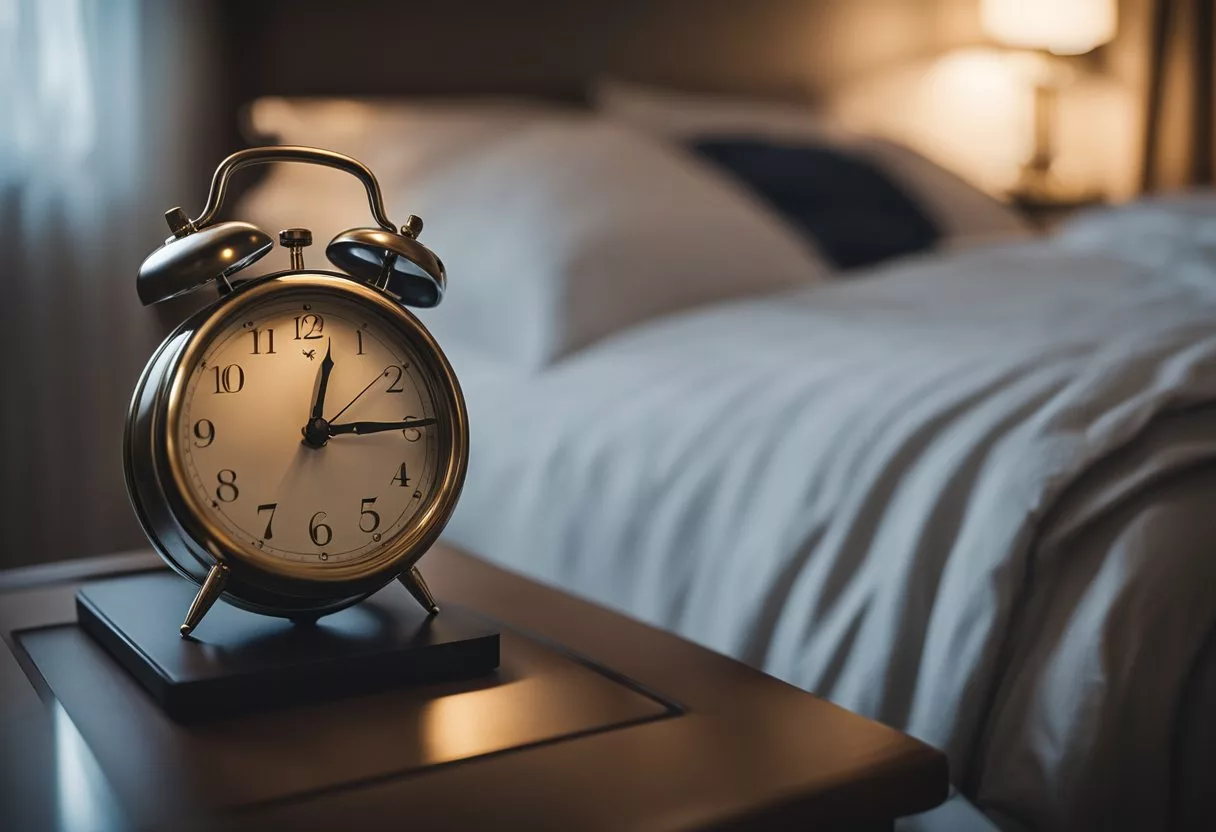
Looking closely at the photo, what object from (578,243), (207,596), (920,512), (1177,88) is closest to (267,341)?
(207,596)

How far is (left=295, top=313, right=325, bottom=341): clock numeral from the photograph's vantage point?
657mm

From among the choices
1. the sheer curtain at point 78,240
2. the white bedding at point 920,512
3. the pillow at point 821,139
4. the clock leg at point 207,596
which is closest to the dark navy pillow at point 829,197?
the pillow at point 821,139

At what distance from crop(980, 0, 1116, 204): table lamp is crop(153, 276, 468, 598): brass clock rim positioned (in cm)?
287

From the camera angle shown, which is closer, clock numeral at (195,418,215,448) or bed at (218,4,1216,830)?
clock numeral at (195,418,215,448)

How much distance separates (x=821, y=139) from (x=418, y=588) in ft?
6.30

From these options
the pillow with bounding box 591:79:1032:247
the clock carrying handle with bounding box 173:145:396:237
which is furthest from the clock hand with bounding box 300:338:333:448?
the pillow with bounding box 591:79:1032:247

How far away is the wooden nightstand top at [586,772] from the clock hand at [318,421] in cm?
14

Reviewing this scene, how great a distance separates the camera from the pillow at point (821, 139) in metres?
2.36

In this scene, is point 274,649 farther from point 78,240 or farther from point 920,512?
point 78,240

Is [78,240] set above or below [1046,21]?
below

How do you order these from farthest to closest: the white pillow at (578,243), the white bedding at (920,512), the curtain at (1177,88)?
the curtain at (1177,88) → the white pillow at (578,243) → the white bedding at (920,512)

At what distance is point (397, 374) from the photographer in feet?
2.24

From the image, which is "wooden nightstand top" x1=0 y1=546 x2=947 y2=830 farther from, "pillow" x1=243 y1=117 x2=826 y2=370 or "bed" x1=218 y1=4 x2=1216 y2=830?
"pillow" x1=243 y1=117 x2=826 y2=370

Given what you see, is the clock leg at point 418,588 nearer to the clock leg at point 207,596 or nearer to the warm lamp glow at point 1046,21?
the clock leg at point 207,596
